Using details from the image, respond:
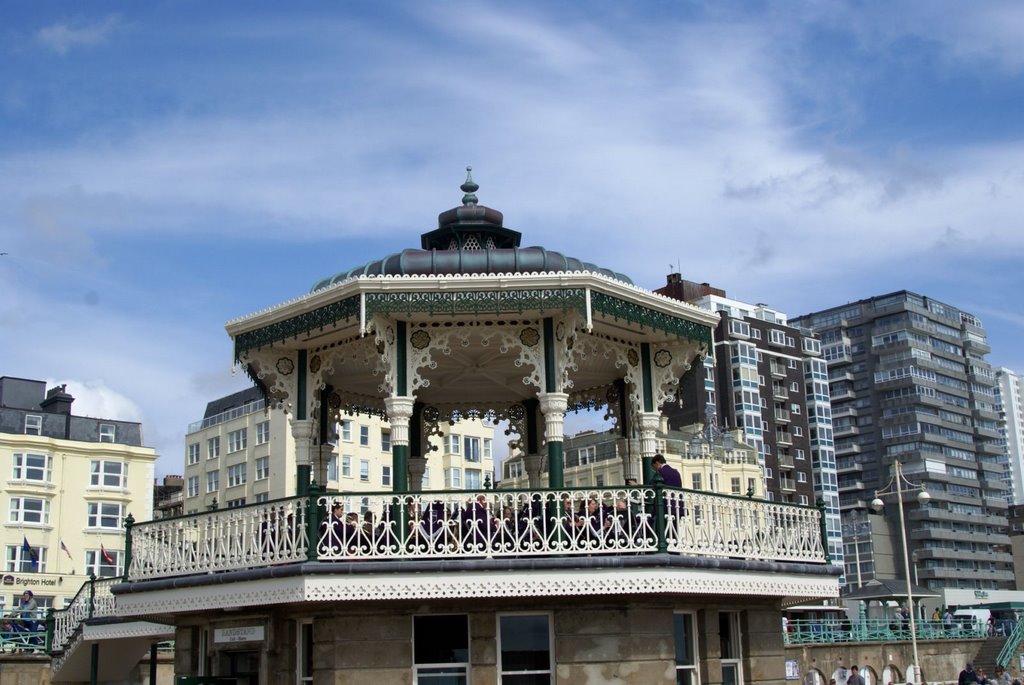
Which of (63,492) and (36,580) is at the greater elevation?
(63,492)

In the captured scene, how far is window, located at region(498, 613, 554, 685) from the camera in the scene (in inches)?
719

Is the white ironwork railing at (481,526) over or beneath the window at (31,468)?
beneath

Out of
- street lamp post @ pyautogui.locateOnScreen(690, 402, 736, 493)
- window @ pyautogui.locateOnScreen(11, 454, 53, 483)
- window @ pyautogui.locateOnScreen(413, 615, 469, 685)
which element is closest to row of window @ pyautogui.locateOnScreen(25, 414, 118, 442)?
window @ pyautogui.locateOnScreen(11, 454, 53, 483)

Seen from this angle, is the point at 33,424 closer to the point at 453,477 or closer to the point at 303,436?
the point at 453,477

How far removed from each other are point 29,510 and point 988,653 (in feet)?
215

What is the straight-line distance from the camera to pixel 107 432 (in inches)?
3349

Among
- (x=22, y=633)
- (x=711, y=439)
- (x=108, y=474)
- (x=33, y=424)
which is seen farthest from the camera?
(x=711, y=439)

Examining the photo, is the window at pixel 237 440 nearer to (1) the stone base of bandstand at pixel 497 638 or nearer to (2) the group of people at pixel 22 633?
(2) the group of people at pixel 22 633

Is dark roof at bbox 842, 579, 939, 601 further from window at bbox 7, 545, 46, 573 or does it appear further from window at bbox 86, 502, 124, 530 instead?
window at bbox 7, 545, 46, 573

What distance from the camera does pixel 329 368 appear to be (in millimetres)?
21844

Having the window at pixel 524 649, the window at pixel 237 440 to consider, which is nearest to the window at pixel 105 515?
the window at pixel 237 440

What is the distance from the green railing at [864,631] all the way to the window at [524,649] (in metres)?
53.4

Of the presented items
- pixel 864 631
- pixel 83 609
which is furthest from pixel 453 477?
pixel 83 609

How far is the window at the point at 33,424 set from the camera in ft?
271
